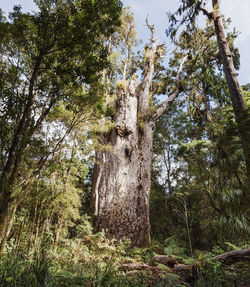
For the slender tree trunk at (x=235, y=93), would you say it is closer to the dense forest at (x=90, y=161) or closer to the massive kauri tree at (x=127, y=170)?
the dense forest at (x=90, y=161)

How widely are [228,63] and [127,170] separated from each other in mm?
4923

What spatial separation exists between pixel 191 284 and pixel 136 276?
1.01 meters

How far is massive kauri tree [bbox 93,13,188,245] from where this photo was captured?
6.23m

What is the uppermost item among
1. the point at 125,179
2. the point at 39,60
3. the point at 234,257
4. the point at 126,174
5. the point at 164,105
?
the point at 164,105

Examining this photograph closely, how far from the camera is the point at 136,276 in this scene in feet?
10.9

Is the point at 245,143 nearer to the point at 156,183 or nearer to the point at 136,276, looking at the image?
the point at 136,276

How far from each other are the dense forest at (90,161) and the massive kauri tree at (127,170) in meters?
0.04

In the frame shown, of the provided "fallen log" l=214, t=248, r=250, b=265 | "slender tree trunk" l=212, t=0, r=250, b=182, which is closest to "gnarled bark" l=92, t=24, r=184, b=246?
"fallen log" l=214, t=248, r=250, b=265

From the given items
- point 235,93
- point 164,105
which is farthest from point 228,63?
point 164,105

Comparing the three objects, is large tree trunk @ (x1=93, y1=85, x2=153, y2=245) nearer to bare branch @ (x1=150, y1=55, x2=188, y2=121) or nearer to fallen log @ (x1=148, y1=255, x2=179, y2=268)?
bare branch @ (x1=150, y1=55, x2=188, y2=121)

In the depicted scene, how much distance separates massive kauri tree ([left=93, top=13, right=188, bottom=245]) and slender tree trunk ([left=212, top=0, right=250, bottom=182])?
4.03m

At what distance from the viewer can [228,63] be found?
516cm

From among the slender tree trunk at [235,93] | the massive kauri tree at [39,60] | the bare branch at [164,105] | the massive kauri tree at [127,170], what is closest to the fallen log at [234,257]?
the slender tree trunk at [235,93]

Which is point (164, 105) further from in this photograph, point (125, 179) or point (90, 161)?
point (90, 161)
